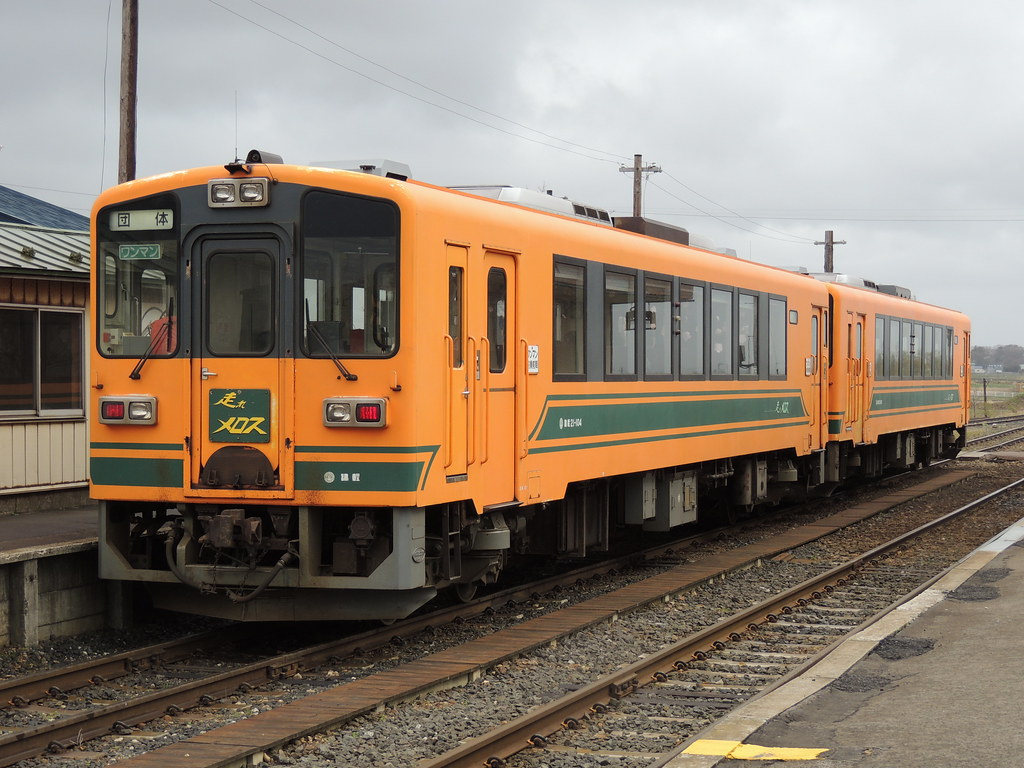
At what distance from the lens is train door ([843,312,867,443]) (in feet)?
61.9

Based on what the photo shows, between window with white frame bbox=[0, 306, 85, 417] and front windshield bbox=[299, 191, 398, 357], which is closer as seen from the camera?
front windshield bbox=[299, 191, 398, 357]

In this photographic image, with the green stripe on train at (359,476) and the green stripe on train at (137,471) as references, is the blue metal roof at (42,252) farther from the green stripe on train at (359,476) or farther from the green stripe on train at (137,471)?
the green stripe on train at (359,476)

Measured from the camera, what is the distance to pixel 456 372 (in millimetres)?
8852

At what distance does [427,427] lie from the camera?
8.44 metres

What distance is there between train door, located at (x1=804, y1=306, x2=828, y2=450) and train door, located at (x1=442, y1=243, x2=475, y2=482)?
9074 mm

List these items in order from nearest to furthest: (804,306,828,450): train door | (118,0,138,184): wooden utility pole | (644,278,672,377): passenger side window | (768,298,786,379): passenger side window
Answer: (644,278,672,377): passenger side window < (118,0,138,184): wooden utility pole < (768,298,786,379): passenger side window < (804,306,828,450): train door

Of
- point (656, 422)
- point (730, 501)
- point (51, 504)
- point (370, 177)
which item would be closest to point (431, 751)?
point (370, 177)

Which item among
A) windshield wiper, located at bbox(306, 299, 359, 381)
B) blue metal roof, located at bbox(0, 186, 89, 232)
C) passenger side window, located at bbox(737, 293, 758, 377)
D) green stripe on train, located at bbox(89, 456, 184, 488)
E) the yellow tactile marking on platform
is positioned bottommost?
the yellow tactile marking on platform

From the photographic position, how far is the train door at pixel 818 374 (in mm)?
17422

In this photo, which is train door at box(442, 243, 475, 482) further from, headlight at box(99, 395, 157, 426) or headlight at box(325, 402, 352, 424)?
headlight at box(99, 395, 157, 426)

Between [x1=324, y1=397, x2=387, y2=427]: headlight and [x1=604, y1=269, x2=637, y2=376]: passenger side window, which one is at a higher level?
[x1=604, y1=269, x2=637, y2=376]: passenger side window

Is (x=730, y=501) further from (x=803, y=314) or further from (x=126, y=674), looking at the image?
(x=126, y=674)

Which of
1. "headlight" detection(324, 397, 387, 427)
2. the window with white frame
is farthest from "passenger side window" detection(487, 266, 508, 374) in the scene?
the window with white frame

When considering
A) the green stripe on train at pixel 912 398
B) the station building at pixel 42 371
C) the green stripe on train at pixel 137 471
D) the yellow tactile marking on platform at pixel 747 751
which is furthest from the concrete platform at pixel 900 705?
the green stripe on train at pixel 912 398
